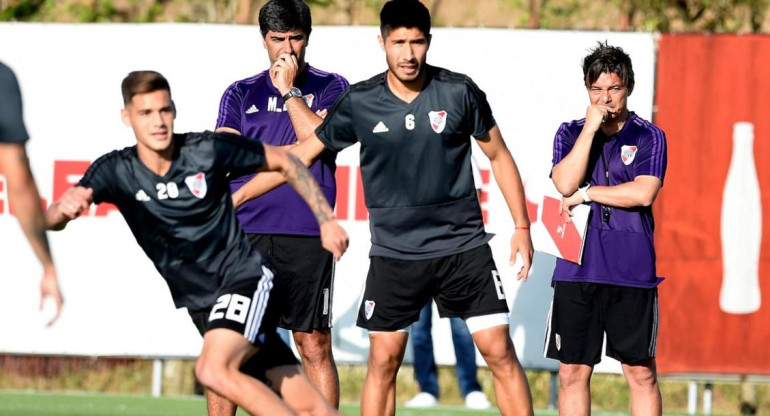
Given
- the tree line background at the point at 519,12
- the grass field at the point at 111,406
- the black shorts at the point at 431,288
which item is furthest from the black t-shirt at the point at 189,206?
the tree line background at the point at 519,12

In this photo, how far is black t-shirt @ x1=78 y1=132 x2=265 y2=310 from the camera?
225 inches

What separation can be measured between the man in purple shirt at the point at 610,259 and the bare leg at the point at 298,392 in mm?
1638

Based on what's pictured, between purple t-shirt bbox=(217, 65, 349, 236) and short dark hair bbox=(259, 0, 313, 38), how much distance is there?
283 millimetres

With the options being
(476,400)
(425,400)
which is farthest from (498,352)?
(425,400)

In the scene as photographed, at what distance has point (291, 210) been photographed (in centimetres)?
708

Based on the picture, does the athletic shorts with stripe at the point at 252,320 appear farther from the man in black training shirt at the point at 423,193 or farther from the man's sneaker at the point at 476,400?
the man's sneaker at the point at 476,400

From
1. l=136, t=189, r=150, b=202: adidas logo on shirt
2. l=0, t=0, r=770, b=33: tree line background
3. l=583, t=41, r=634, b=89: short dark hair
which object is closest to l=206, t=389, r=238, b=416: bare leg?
l=136, t=189, r=150, b=202: adidas logo on shirt

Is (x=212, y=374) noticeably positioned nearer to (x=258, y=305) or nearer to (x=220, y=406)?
(x=258, y=305)

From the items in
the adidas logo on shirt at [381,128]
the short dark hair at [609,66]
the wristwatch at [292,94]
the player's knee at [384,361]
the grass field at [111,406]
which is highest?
the short dark hair at [609,66]

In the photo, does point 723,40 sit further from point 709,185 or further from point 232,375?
point 232,375

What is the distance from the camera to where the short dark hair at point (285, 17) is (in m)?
7.07

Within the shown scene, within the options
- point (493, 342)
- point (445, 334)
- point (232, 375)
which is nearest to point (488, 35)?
point (445, 334)

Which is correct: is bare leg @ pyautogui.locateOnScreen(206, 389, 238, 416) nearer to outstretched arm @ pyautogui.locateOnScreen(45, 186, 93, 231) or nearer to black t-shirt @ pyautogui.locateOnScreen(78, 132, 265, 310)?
black t-shirt @ pyautogui.locateOnScreen(78, 132, 265, 310)

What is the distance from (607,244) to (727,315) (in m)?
2.95
